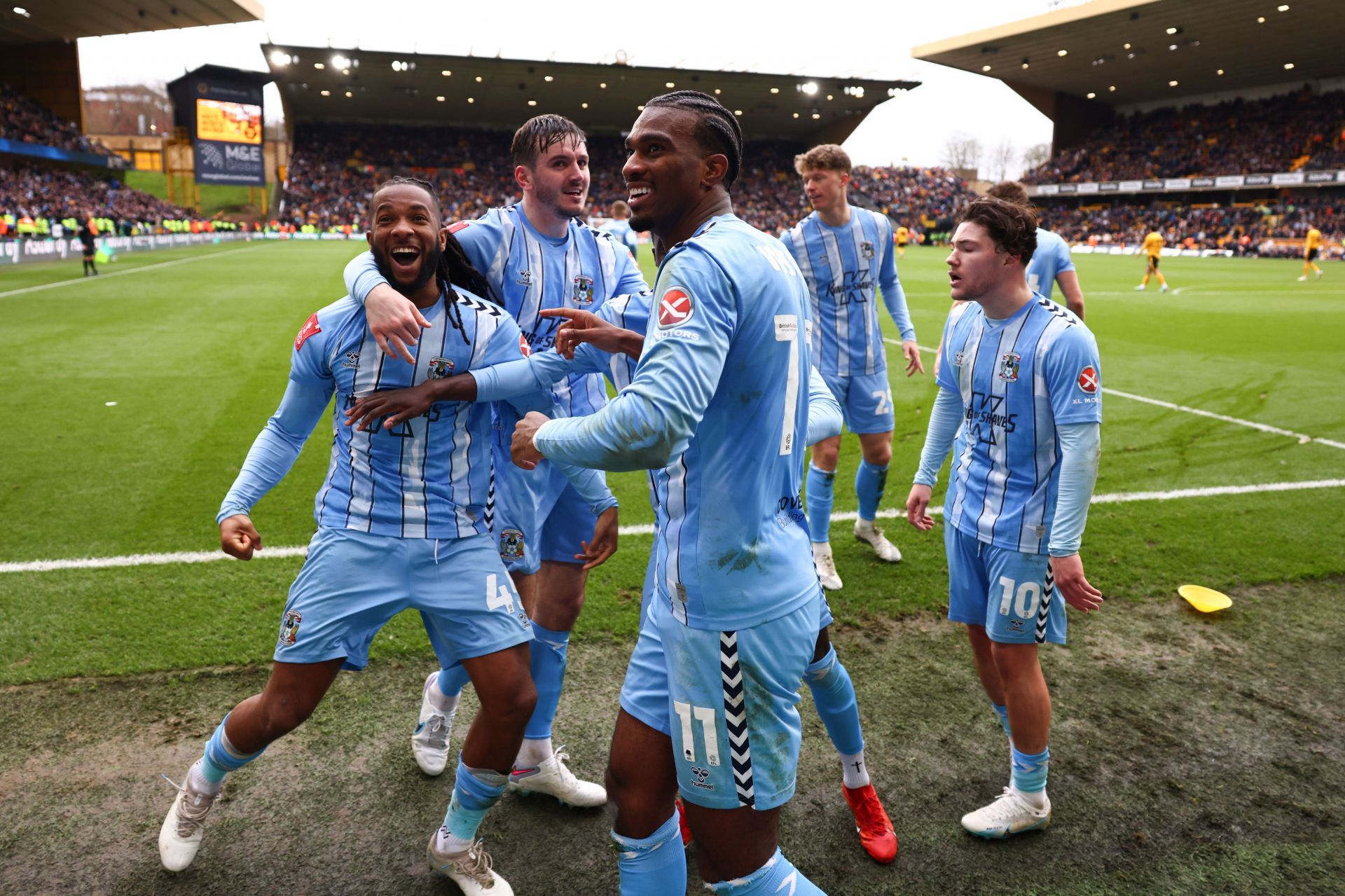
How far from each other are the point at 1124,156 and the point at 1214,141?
18.0 ft

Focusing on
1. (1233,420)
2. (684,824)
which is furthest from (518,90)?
Result: (684,824)

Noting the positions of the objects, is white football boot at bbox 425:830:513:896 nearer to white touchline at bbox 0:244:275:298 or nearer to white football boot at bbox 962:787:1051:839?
white football boot at bbox 962:787:1051:839

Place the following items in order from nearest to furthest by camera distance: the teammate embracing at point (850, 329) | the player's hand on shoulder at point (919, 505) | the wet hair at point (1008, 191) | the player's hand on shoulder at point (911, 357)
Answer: the player's hand on shoulder at point (919, 505), the wet hair at point (1008, 191), the teammate embracing at point (850, 329), the player's hand on shoulder at point (911, 357)

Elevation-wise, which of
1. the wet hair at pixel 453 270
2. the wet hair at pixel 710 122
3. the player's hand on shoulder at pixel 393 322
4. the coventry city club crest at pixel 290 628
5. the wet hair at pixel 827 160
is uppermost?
the wet hair at pixel 827 160

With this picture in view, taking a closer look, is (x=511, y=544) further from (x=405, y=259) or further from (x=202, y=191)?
(x=202, y=191)

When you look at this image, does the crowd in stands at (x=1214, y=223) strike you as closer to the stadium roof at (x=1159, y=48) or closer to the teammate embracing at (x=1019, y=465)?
the stadium roof at (x=1159, y=48)

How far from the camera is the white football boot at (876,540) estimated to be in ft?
19.1

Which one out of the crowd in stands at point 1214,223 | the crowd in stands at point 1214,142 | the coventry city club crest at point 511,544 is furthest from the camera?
the crowd in stands at point 1214,142

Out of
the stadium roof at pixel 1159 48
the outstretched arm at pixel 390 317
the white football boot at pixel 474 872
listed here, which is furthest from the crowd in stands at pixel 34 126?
the white football boot at pixel 474 872

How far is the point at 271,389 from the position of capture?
10.7 metres

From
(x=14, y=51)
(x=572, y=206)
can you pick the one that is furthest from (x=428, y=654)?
(x=14, y=51)

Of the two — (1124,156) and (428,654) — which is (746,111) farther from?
(428,654)

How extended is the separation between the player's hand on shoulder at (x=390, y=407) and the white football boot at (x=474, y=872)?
1.35 metres

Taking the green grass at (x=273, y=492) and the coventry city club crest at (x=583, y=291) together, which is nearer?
the coventry city club crest at (x=583, y=291)
